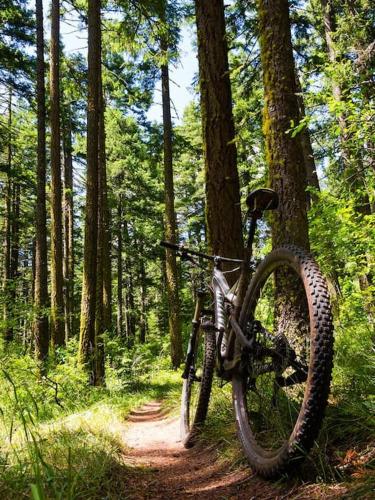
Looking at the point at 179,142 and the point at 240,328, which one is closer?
the point at 240,328

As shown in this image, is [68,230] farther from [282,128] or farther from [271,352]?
[271,352]

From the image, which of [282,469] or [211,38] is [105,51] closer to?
[211,38]

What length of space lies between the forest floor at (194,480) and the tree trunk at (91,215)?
4.64 m

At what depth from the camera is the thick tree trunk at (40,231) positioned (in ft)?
36.5

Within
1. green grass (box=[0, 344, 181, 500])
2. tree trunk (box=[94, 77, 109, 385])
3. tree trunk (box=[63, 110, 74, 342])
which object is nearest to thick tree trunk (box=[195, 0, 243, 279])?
green grass (box=[0, 344, 181, 500])

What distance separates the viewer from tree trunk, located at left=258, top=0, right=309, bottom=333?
Result: 3.83m

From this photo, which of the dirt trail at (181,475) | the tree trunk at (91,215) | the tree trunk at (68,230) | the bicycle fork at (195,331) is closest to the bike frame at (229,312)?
the bicycle fork at (195,331)

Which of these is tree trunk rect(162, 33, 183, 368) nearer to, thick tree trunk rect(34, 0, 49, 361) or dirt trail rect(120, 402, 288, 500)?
thick tree trunk rect(34, 0, 49, 361)

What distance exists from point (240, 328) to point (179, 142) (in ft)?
57.6

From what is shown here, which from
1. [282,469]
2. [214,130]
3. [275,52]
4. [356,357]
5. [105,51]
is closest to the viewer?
[282,469]

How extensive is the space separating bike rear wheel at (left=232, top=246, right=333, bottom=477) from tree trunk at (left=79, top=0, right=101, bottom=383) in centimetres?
611

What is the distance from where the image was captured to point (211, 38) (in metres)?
5.36

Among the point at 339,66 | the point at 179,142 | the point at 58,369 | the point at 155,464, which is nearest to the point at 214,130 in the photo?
the point at 339,66

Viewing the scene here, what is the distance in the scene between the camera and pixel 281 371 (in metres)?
2.55
